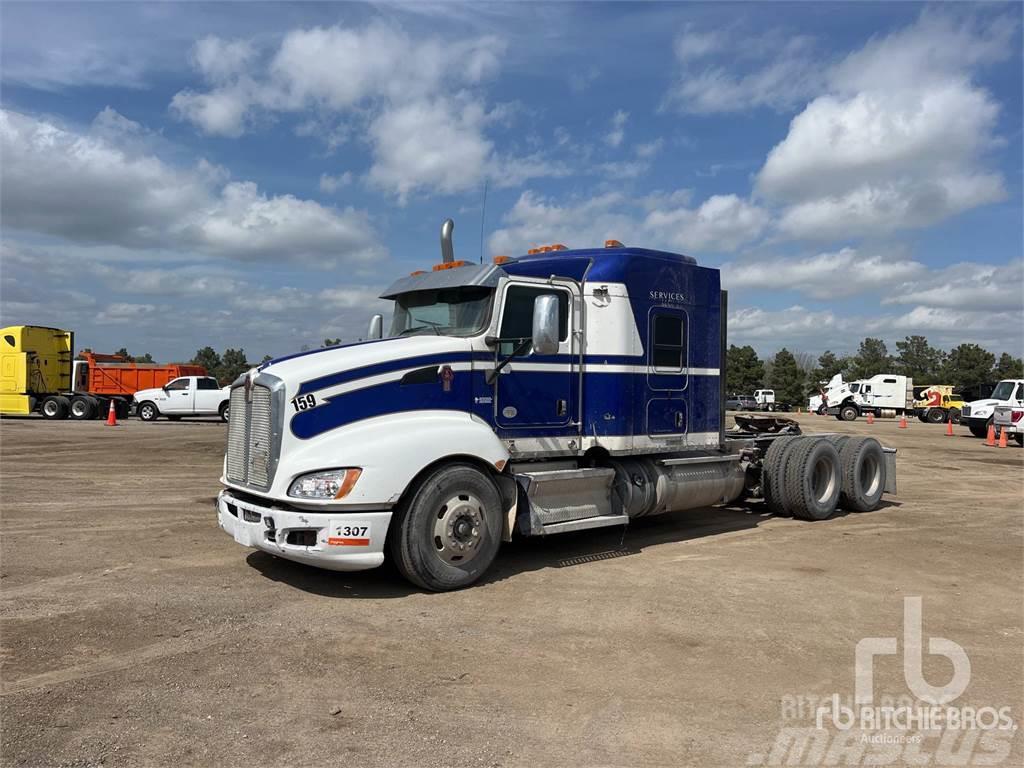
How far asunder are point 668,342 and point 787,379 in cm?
7824

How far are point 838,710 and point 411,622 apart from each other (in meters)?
2.95

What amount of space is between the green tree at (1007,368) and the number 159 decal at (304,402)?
319 ft

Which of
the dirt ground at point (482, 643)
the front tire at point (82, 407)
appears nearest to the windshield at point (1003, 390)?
the dirt ground at point (482, 643)

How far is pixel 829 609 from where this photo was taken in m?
6.17

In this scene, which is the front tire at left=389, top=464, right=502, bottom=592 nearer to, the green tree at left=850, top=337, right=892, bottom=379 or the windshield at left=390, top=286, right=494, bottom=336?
the windshield at left=390, top=286, right=494, bottom=336

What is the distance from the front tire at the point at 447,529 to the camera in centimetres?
631

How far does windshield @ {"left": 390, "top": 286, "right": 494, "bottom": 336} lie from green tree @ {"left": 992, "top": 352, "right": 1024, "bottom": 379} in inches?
3758

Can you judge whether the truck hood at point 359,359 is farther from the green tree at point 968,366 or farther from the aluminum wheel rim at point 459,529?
the green tree at point 968,366

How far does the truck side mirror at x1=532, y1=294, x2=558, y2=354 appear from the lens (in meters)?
6.76

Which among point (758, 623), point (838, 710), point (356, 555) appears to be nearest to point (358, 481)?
point (356, 555)

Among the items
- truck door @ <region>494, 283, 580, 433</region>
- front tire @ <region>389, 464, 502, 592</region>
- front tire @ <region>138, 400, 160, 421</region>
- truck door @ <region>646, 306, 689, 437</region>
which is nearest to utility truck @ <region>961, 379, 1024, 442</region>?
truck door @ <region>646, 306, 689, 437</region>

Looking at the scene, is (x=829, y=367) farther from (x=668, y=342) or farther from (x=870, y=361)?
(x=668, y=342)

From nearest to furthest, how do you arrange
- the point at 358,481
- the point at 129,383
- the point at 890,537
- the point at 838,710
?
the point at 838,710, the point at 358,481, the point at 890,537, the point at 129,383

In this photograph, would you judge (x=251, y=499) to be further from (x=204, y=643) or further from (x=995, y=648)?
(x=995, y=648)
